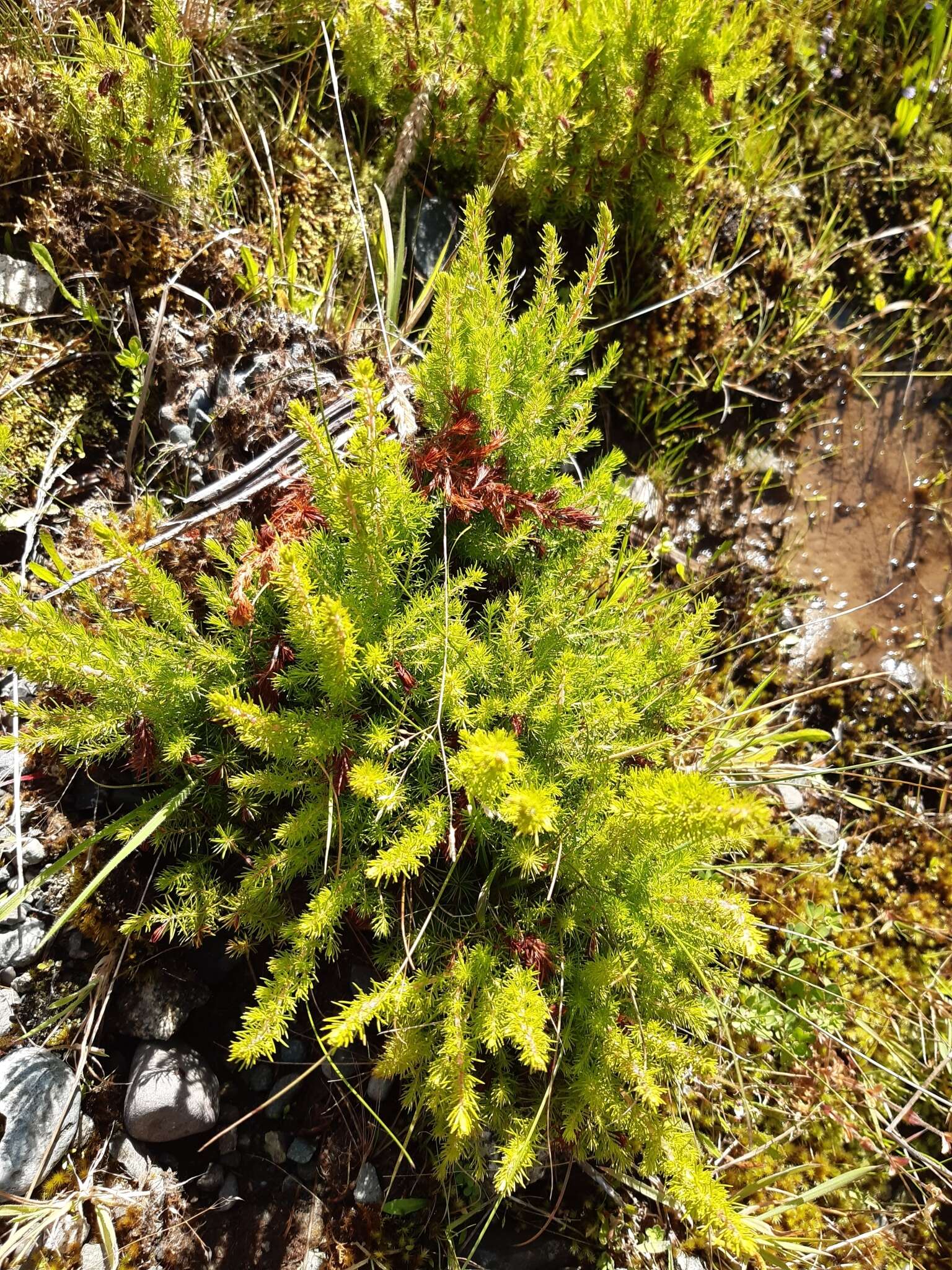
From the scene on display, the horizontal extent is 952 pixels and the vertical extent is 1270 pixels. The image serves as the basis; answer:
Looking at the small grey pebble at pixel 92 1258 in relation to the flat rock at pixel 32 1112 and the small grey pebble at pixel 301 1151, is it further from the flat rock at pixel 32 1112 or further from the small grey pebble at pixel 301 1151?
the small grey pebble at pixel 301 1151

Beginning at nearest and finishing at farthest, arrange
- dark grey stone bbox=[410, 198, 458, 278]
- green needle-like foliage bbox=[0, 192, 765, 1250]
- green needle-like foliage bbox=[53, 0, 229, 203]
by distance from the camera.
A: 1. green needle-like foliage bbox=[0, 192, 765, 1250]
2. green needle-like foliage bbox=[53, 0, 229, 203]
3. dark grey stone bbox=[410, 198, 458, 278]

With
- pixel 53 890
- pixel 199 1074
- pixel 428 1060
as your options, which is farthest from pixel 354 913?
pixel 53 890

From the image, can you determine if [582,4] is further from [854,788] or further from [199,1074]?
[199,1074]

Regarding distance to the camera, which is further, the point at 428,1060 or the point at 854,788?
the point at 854,788

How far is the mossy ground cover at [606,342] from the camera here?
250 centimetres

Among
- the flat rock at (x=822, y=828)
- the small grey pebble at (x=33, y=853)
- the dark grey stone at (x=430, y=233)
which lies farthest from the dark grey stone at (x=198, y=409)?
the flat rock at (x=822, y=828)

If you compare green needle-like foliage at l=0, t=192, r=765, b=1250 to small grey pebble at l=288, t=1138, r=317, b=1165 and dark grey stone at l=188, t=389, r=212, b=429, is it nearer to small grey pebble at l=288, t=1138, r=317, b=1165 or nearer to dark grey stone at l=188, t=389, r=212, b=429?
small grey pebble at l=288, t=1138, r=317, b=1165

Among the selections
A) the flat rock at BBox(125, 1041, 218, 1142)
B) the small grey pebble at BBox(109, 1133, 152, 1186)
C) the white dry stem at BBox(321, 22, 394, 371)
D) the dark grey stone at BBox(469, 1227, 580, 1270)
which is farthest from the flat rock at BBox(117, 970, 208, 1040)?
the white dry stem at BBox(321, 22, 394, 371)

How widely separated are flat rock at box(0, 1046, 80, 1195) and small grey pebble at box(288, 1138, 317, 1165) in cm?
71

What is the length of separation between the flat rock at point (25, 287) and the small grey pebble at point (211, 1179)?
3296mm

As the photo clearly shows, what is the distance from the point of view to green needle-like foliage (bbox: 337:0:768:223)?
9.40 ft

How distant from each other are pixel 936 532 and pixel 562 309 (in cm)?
283

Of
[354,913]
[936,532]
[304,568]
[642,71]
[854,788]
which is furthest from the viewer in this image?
[936,532]

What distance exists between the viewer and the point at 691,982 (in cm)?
271
